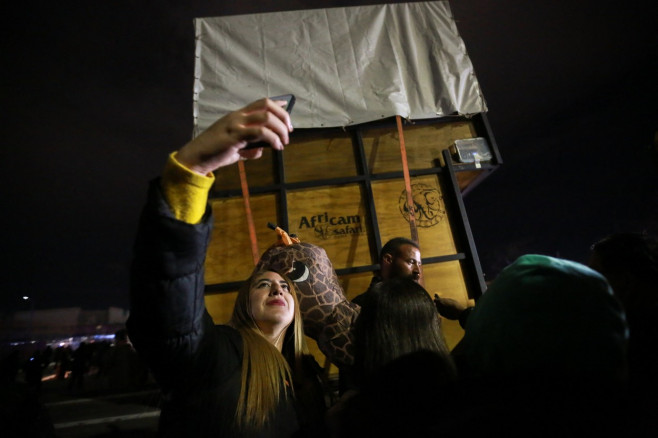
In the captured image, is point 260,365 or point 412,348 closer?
point 412,348

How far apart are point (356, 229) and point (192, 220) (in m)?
3.07

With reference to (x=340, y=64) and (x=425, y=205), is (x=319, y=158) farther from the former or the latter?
(x=425, y=205)

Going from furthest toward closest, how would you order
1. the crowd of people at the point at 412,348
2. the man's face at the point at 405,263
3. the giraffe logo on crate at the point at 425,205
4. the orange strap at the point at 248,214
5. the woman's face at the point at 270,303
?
the giraffe logo on crate at the point at 425,205 → the orange strap at the point at 248,214 → the man's face at the point at 405,263 → the woman's face at the point at 270,303 → the crowd of people at the point at 412,348

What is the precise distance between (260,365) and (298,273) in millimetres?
773

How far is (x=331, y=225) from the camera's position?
13.1 ft

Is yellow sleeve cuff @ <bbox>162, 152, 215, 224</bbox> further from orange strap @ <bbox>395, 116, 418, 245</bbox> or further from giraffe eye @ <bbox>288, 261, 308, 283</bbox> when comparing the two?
orange strap @ <bbox>395, 116, 418, 245</bbox>

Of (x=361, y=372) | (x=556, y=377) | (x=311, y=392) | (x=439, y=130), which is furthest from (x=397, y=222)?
(x=556, y=377)

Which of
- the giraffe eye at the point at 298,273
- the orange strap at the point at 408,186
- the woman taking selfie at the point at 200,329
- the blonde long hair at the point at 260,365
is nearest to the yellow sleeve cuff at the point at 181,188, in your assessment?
the woman taking selfie at the point at 200,329

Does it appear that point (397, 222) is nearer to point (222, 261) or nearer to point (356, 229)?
point (356, 229)

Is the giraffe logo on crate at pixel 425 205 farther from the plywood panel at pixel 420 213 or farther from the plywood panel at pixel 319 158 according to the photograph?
the plywood panel at pixel 319 158

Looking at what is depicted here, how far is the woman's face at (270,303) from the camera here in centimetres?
192

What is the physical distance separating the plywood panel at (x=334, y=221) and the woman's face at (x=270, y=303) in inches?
71.2

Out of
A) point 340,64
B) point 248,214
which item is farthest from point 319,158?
point 340,64

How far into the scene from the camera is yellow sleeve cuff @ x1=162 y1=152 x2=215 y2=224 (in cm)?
102
